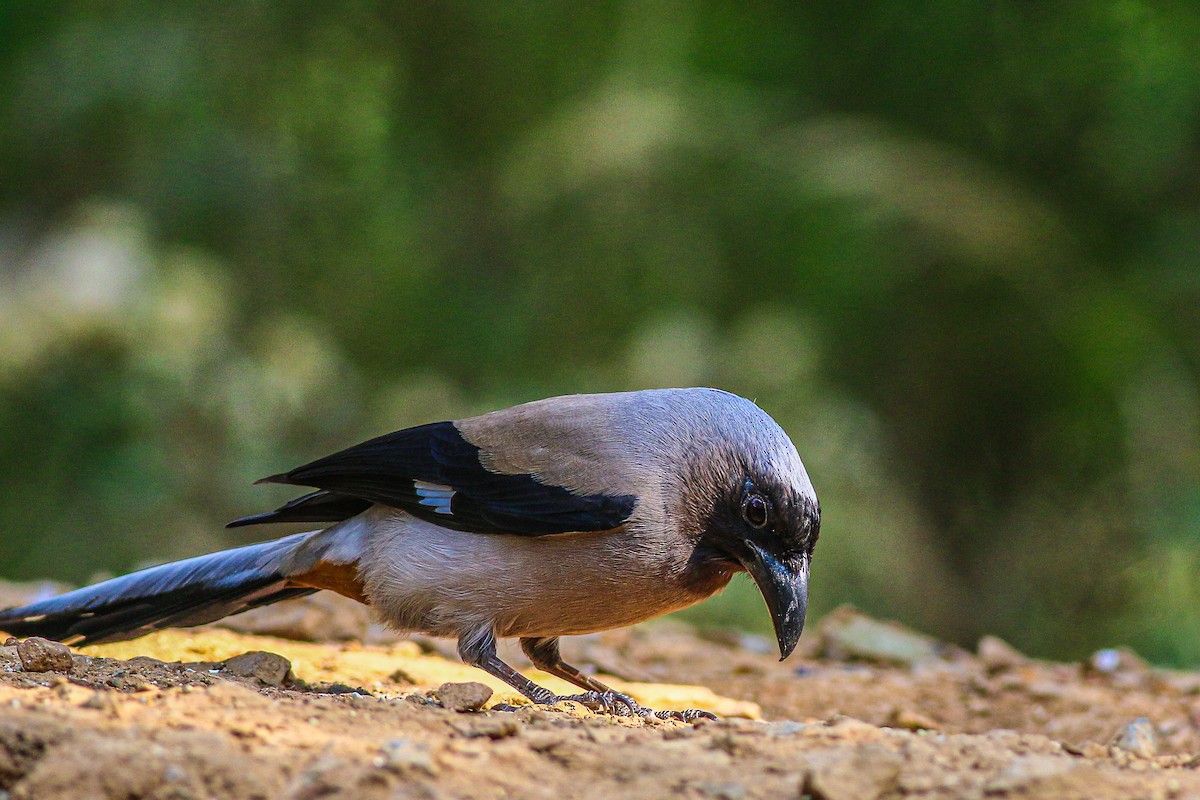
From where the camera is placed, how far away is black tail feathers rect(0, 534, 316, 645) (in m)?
4.39

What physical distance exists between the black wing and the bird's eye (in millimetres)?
Answer: 417

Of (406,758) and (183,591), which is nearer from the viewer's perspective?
(406,758)

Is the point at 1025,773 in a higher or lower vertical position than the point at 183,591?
higher

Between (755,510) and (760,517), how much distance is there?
29 mm

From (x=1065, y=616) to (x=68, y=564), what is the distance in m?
6.58

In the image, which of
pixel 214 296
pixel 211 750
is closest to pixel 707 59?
pixel 214 296

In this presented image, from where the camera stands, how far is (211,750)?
2.46 metres

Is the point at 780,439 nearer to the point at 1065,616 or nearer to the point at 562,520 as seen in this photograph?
the point at 562,520

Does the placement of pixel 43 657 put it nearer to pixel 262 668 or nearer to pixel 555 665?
pixel 262 668

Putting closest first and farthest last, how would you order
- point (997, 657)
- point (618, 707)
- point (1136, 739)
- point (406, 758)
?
point (406, 758) < point (1136, 739) < point (618, 707) < point (997, 657)

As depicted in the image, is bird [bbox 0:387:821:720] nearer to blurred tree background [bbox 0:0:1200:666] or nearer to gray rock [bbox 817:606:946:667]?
gray rock [bbox 817:606:946:667]

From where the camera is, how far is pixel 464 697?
11.1ft

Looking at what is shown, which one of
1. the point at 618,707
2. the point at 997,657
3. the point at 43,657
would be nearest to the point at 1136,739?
the point at 618,707

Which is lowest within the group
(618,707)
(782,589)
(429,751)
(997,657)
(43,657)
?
(43,657)
